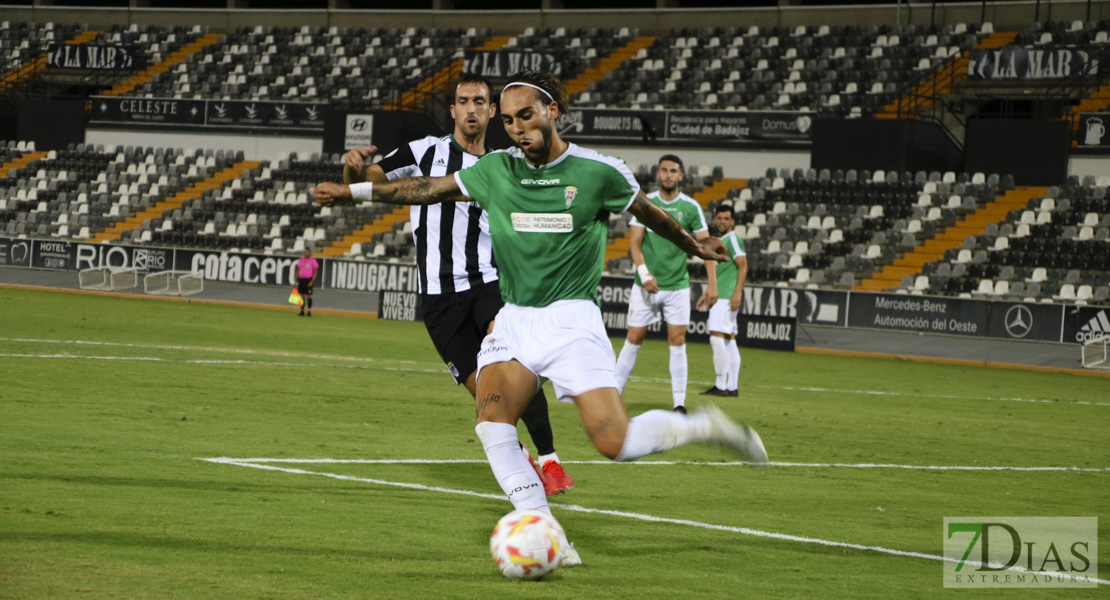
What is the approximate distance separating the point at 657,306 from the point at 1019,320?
15916mm

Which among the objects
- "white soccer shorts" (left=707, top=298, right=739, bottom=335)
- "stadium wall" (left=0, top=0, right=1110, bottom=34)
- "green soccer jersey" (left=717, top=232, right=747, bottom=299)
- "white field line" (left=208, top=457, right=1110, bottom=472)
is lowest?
"white field line" (left=208, top=457, right=1110, bottom=472)

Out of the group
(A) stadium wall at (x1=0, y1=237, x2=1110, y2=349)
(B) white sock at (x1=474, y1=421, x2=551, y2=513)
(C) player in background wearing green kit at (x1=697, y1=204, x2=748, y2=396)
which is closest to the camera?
(B) white sock at (x1=474, y1=421, x2=551, y2=513)

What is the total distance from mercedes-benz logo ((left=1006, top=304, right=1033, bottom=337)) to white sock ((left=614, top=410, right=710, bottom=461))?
72.8 feet

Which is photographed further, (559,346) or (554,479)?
(554,479)

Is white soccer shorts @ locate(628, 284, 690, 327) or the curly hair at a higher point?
the curly hair

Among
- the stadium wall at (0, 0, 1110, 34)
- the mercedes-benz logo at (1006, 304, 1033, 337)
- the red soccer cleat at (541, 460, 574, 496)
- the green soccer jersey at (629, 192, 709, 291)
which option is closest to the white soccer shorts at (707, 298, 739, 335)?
the green soccer jersey at (629, 192, 709, 291)

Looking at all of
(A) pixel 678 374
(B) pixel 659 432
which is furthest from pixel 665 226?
(A) pixel 678 374

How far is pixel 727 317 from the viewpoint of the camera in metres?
14.9

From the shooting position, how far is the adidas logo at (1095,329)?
25141 millimetres

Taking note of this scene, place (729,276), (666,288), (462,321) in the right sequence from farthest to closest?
(729,276), (666,288), (462,321)

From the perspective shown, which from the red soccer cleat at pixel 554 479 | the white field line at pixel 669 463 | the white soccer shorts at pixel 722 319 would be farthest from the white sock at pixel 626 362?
the red soccer cleat at pixel 554 479

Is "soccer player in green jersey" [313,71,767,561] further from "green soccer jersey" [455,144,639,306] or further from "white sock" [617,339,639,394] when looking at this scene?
"white sock" [617,339,639,394]

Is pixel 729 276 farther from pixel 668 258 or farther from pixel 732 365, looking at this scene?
pixel 668 258

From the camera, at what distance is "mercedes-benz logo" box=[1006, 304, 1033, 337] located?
26.1 meters
